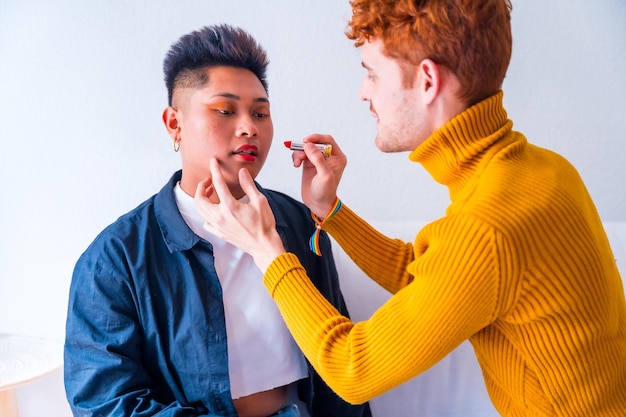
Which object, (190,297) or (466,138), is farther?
(190,297)

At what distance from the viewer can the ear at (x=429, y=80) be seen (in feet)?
3.21

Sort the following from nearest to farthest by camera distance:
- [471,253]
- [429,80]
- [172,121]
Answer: [471,253] → [429,80] → [172,121]

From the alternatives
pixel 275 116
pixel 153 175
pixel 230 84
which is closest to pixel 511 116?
pixel 275 116

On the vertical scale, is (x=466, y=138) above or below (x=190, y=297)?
above

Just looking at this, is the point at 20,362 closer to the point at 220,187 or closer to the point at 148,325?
the point at 148,325

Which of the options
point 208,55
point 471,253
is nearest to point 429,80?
point 471,253

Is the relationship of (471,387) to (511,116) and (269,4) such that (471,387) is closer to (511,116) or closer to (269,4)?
(511,116)

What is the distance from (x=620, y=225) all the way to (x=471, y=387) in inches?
24.5

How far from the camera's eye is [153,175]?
1597 millimetres

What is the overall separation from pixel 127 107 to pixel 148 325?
621 mm

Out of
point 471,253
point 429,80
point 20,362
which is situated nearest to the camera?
point 471,253

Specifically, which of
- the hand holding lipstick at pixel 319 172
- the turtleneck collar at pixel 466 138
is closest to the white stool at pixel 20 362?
the hand holding lipstick at pixel 319 172

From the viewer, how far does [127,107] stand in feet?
5.14

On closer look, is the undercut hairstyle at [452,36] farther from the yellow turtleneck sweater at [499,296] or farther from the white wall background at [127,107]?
the white wall background at [127,107]
